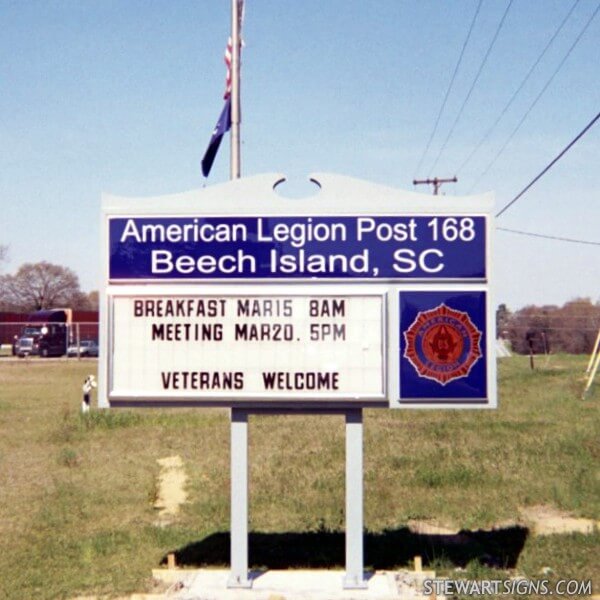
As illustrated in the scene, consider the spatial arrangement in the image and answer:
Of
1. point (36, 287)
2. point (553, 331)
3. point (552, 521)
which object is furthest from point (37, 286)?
point (552, 521)

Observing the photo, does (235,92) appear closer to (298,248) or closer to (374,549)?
(298,248)

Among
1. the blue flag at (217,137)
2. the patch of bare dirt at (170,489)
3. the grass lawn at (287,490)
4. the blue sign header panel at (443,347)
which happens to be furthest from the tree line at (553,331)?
the blue sign header panel at (443,347)

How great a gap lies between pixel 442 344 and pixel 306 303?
123 centimetres

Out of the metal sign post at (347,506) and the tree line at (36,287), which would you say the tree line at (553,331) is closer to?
the tree line at (36,287)

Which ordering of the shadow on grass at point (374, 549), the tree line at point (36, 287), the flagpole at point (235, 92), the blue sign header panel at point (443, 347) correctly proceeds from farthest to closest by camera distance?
the tree line at point (36, 287) < the flagpole at point (235, 92) < the shadow on grass at point (374, 549) < the blue sign header panel at point (443, 347)

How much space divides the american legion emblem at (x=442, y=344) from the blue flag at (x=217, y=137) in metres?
8.41

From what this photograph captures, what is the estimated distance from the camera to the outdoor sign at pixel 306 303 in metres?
7.66

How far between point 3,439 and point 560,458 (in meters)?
10.3

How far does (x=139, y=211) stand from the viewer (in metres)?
7.84

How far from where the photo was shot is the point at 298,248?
7.75 meters

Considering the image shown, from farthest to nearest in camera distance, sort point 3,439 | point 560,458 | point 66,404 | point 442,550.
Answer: point 66,404 → point 3,439 → point 560,458 → point 442,550

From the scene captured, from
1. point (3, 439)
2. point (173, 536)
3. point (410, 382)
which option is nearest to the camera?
point (410, 382)

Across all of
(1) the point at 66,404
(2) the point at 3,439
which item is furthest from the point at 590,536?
(1) the point at 66,404

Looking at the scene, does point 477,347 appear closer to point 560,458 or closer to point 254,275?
point 254,275
